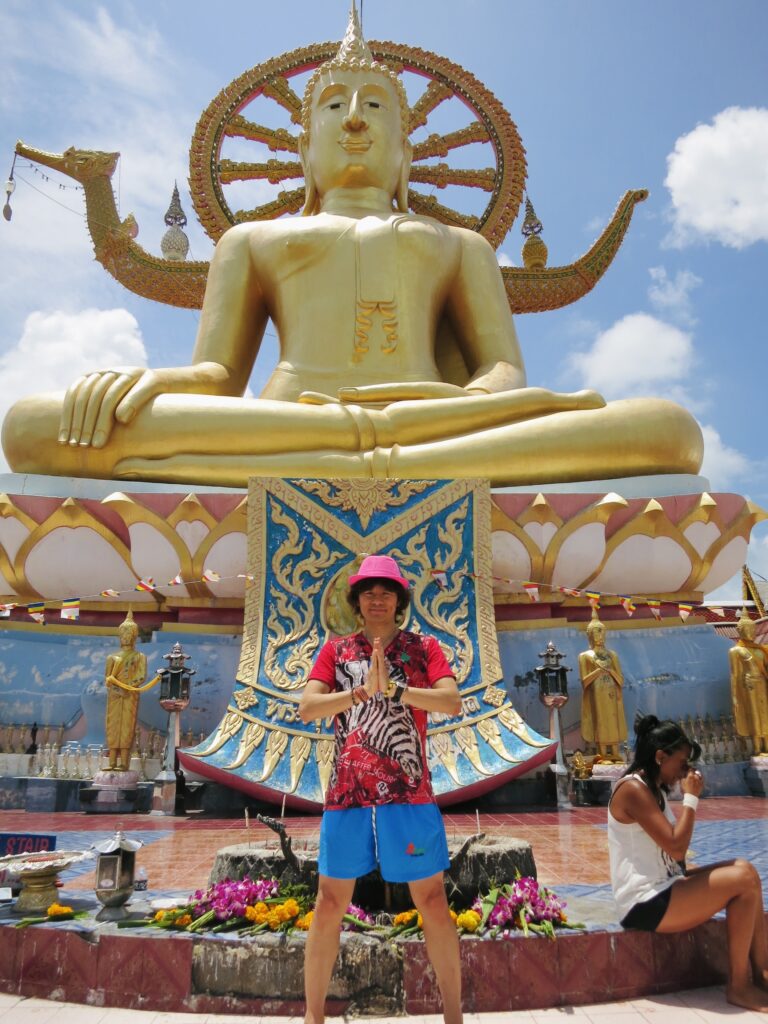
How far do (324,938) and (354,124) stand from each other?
9286mm

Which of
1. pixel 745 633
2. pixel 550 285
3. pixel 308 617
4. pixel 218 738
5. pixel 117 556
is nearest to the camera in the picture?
pixel 218 738

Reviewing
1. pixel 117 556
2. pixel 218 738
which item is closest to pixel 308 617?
pixel 218 738

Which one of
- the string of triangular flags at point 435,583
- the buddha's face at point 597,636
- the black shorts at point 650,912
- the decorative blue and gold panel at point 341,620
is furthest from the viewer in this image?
the string of triangular flags at point 435,583

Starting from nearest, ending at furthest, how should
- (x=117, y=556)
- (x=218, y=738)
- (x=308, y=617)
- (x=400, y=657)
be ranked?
(x=400, y=657) < (x=218, y=738) < (x=308, y=617) < (x=117, y=556)

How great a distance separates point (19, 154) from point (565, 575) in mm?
8157

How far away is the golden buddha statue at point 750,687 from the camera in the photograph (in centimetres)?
628

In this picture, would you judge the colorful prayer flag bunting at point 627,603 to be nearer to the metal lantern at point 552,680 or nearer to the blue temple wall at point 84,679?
the metal lantern at point 552,680

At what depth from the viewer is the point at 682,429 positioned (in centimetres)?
759

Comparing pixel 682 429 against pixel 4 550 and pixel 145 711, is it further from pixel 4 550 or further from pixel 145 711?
pixel 4 550

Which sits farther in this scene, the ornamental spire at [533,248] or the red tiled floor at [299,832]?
the ornamental spire at [533,248]

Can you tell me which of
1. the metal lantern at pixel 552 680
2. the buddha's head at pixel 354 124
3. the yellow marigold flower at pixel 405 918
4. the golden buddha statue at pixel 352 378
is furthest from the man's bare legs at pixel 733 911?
the buddha's head at pixel 354 124

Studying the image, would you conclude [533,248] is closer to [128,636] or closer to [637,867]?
A: [128,636]

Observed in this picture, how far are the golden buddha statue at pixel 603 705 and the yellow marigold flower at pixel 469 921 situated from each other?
149 inches

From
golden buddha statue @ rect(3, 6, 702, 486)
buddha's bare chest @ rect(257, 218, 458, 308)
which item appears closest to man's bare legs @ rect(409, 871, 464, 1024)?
golden buddha statue @ rect(3, 6, 702, 486)
